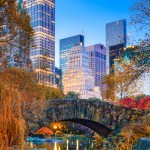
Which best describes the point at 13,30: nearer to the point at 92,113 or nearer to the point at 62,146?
the point at 92,113

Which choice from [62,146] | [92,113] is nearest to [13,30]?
[92,113]

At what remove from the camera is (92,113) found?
104 feet

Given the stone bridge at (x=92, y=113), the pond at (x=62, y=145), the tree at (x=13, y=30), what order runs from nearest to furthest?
1. the tree at (x=13, y=30)
2. the stone bridge at (x=92, y=113)
3. the pond at (x=62, y=145)

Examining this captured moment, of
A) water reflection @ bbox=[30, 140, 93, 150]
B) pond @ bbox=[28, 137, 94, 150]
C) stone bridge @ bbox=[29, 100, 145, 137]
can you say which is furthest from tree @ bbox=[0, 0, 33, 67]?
water reflection @ bbox=[30, 140, 93, 150]

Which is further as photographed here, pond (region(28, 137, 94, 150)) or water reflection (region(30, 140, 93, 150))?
pond (region(28, 137, 94, 150))

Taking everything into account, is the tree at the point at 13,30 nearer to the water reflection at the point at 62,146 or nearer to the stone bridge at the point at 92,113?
the stone bridge at the point at 92,113

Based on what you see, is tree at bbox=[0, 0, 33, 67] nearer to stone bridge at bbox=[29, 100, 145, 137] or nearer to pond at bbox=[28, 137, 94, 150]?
stone bridge at bbox=[29, 100, 145, 137]

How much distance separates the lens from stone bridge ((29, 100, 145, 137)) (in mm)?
29281

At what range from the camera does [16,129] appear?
50.6 ft

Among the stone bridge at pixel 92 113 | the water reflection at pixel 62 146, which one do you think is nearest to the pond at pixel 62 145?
the water reflection at pixel 62 146

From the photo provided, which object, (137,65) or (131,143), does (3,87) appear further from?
(131,143)

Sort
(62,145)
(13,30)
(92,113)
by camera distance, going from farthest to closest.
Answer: (62,145) → (92,113) → (13,30)

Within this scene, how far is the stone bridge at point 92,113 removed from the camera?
29.3 meters

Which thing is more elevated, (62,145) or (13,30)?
(13,30)
